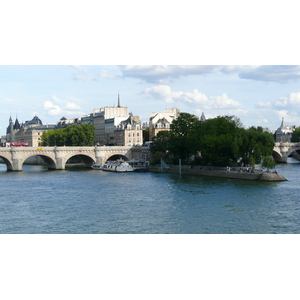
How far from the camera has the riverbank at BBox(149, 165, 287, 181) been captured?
46.1 m

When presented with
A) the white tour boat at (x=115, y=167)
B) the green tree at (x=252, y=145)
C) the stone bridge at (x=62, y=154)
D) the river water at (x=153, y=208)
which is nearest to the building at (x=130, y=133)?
the stone bridge at (x=62, y=154)

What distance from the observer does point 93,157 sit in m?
74.2

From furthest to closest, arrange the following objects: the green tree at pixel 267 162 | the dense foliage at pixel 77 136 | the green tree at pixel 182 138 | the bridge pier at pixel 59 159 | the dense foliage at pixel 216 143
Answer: the dense foliage at pixel 77 136
the bridge pier at pixel 59 159
the green tree at pixel 182 138
the dense foliage at pixel 216 143
the green tree at pixel 267 162

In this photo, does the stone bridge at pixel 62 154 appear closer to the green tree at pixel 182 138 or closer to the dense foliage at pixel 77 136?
the green tree at pixel 182 138

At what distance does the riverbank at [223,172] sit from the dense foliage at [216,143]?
1.09 m

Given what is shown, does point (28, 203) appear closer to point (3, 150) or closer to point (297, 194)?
point (297, 194)

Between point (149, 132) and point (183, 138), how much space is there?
40120mm

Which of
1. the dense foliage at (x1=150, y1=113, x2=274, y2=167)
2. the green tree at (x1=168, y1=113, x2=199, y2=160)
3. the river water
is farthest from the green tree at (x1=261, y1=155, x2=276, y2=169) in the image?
the green tree at (x1=168, y1=113, x2=199, y2=160)

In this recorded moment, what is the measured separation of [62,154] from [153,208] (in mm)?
41062

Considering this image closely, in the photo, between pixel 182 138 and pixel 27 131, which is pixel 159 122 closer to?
pixel 182 138

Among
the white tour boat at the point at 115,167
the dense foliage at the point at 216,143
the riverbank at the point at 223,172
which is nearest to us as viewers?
the riverbank at the point at 223,172

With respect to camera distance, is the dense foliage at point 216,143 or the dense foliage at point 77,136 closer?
the dense foliage at point 216,143

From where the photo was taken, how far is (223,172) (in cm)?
5150

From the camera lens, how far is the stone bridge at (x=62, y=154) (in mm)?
66938
